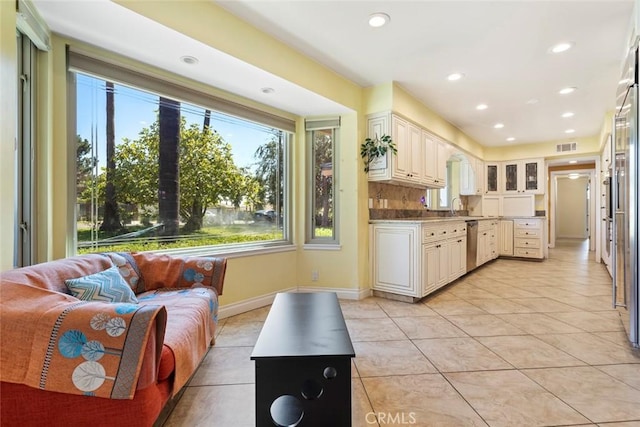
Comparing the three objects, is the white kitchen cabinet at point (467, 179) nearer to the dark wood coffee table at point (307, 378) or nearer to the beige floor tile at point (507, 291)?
the beige floor tile at point (507, 291)

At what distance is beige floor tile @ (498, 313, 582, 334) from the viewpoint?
2.73 metres

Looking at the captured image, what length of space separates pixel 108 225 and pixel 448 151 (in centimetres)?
490

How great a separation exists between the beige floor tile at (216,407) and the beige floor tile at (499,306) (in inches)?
105

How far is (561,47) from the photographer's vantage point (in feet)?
9.46

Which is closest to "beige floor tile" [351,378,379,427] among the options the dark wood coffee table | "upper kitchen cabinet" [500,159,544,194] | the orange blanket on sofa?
the dark wood coffee table

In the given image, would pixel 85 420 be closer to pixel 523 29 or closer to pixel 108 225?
pixel 108 225

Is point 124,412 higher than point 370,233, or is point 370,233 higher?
point 370,233

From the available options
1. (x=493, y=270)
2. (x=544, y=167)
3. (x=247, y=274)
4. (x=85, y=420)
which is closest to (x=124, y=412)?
(x=85, y=420)

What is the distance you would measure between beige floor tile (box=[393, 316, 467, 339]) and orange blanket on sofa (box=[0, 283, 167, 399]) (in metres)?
2.13

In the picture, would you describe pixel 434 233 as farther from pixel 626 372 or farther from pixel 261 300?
pixel 261 300

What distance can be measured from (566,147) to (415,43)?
5.63m

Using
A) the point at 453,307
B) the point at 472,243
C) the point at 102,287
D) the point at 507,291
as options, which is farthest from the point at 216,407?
the point at 472,243

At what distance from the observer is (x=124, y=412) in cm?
121

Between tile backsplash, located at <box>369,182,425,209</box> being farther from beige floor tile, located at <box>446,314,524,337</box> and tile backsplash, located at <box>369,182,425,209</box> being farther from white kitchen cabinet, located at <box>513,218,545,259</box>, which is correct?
white kitchen cabinet, located at <box>513,218,545,259</box>
